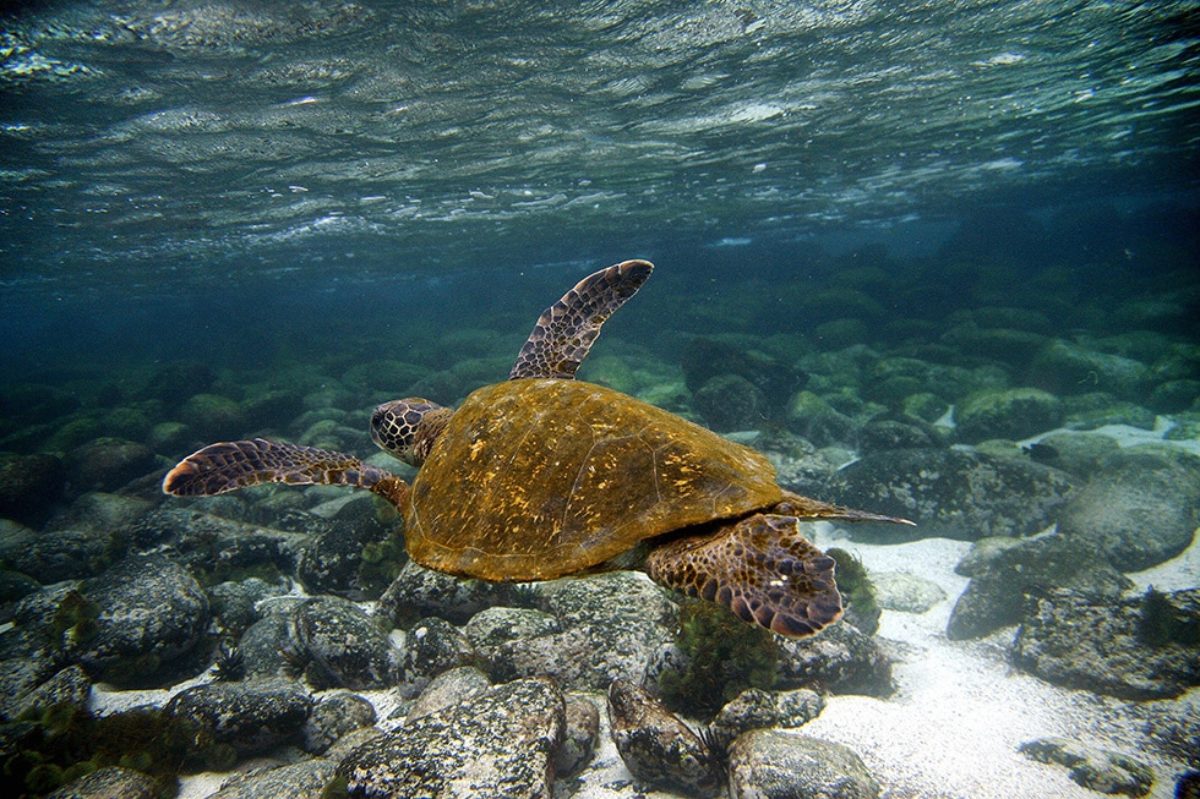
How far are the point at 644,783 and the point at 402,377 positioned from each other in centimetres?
2162

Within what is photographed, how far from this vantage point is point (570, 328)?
537cm

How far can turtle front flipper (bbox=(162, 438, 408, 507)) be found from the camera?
3748 mm

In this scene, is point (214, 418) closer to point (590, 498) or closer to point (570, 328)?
point (570, 328)

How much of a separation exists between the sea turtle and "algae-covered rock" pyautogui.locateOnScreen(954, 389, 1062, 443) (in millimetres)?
12996

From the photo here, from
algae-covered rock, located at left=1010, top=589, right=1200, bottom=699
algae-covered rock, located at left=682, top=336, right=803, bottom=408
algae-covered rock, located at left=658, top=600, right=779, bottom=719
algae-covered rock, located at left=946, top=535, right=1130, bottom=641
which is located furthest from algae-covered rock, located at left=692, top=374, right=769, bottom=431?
algae-covered rock, located at left=658, top=600, right=779, bottom=719

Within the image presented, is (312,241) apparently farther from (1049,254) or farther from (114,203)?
(1049,254)

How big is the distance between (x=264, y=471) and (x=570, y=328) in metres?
2.97

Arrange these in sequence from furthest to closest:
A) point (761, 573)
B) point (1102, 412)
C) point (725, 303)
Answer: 1. point (725, 303)
2. point (1102, 412)
3. point (761, 573)

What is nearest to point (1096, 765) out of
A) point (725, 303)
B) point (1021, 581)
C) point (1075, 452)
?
point (1021, 581)

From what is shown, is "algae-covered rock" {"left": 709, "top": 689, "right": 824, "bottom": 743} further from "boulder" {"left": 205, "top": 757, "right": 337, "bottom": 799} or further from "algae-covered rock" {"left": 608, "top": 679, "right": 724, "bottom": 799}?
"boulder" {"left": 205, "top": 757, "right": 337, "bottom": 799}

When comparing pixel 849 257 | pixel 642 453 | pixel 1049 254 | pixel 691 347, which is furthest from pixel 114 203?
pixel 1049 254

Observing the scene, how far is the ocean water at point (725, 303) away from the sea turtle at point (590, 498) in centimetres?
183

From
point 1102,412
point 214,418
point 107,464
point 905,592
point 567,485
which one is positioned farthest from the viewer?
point 214,418

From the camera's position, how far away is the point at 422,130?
1476 cm
